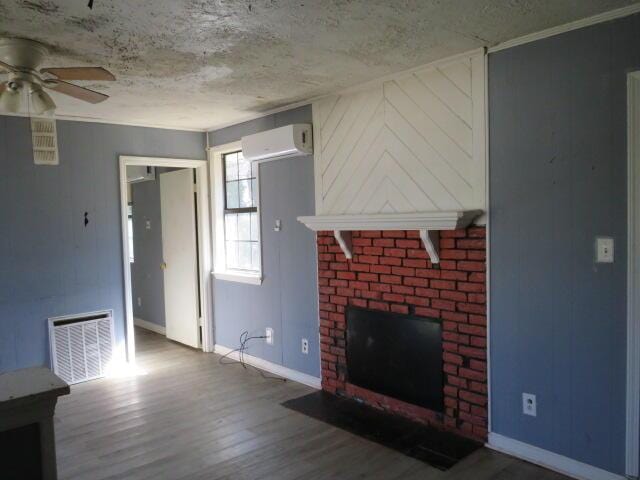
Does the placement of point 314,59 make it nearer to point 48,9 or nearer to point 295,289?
point 48,9

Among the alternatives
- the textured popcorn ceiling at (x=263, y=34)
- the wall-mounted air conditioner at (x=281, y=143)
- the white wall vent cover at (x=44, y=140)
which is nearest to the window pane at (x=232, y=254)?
the wall-mounted air conditioner at (x=281, y=143)

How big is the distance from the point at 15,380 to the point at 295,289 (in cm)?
318

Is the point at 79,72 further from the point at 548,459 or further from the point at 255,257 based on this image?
the point at 548,459

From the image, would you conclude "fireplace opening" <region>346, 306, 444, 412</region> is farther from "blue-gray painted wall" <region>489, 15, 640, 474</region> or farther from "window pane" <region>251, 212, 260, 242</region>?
"window pane" <region>251, 212, 260, 242</region>

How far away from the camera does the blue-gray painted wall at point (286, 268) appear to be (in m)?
4.20

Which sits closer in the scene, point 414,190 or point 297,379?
point 414,190

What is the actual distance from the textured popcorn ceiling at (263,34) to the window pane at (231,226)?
180 cm

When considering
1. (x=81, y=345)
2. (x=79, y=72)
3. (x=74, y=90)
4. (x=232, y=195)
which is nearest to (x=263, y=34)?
(x=79, y=72)

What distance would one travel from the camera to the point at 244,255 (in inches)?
206

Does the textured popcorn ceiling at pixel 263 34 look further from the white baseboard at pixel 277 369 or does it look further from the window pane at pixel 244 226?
the white baseboard at pixel 277 369

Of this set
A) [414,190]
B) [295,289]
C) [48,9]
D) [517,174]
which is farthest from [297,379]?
[48,9]

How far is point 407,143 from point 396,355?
4.84 ft

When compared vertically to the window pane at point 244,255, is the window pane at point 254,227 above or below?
above

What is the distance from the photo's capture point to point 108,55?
288 cm
